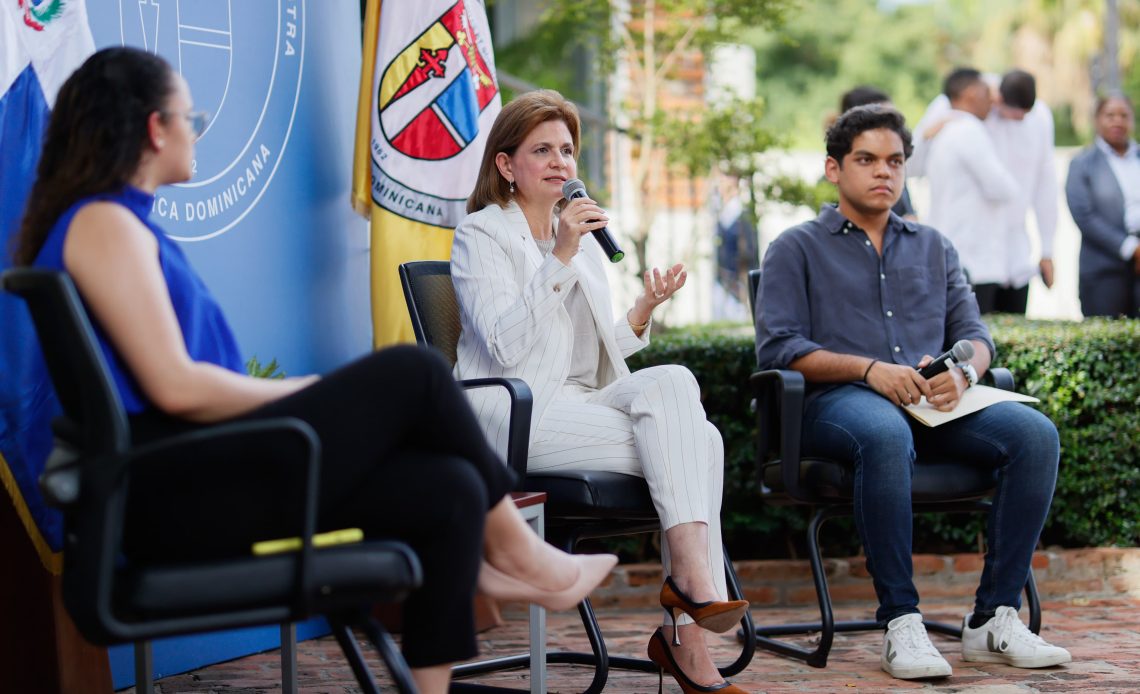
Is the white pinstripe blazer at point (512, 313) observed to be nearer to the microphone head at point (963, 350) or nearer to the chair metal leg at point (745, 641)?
the chair metal leg at point (745, 641)

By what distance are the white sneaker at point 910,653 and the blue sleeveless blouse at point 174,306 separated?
192 centimetres

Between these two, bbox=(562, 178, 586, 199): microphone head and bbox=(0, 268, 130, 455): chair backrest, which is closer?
bbox=(0, 268, 130, 455): chair backrest

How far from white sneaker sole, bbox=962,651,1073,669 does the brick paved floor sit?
2 centimetres

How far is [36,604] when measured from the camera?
306 centimetres

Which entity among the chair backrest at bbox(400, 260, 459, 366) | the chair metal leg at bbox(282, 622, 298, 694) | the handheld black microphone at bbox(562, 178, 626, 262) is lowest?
the chair metal leg at bbox(282, 622, 298, 694)

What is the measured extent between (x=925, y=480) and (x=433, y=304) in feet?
4.62

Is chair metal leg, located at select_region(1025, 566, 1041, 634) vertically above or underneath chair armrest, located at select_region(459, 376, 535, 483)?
underneath

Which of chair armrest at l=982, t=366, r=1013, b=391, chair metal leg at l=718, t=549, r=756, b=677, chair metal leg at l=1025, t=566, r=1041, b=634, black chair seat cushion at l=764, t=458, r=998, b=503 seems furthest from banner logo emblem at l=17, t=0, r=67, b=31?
chair metal leg at l=1025, t=566, r=1041, b=634

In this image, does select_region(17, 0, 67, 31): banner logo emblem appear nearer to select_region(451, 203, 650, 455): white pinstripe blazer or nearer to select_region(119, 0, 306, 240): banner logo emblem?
select_region(119, 0, 306, 240): banner logo emblem

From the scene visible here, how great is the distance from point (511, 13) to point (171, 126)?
784 cm

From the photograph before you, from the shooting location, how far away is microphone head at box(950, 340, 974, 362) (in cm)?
380

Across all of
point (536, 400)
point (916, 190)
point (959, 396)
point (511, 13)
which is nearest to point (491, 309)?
point (536, 400)

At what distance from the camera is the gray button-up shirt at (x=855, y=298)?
158 inches

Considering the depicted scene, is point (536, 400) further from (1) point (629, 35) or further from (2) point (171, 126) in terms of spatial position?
(1) point (629, 35)
